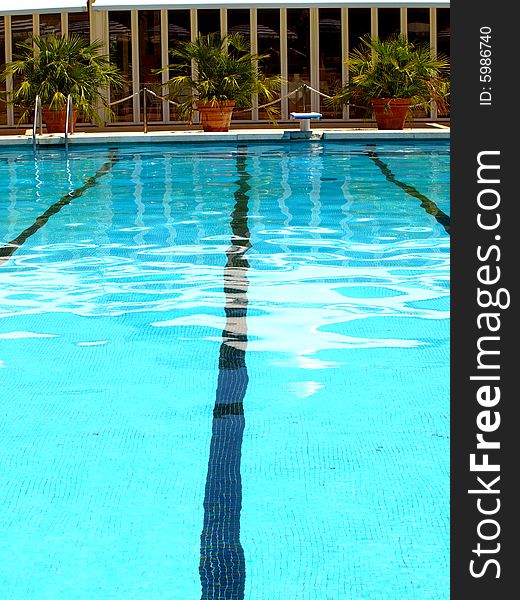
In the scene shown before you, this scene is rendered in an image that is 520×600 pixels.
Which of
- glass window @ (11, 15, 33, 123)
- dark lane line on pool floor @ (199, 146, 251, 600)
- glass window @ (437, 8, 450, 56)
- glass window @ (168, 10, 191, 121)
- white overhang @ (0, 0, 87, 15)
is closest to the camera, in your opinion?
dark lane line on pool floor @ (199, 146, 251, 600)

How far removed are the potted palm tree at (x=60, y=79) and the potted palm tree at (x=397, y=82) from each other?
4.60 m

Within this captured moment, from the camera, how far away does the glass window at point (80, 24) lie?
24078mm

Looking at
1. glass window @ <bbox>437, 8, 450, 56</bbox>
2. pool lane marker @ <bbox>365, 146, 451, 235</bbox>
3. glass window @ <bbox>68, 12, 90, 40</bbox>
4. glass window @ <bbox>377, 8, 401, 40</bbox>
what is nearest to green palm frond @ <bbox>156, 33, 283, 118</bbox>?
glass window @ <bbox>68, 12, 90, 40</bbox>

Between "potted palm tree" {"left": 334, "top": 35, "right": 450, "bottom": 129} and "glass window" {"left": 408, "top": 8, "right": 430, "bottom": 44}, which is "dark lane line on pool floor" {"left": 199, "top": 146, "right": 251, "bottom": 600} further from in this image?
"glass window" {"left": 408, "top": 8, "right": 430, "bottom": 44}

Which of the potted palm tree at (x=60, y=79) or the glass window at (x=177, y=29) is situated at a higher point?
the glass window at (x=177, y=29)

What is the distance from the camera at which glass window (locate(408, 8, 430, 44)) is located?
78.5ft

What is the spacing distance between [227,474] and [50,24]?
21717 mm

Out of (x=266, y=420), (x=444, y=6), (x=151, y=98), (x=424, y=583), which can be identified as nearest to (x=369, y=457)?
(x=266, y=420)

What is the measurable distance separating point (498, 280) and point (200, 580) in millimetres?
1707

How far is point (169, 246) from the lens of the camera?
9242 millimetres

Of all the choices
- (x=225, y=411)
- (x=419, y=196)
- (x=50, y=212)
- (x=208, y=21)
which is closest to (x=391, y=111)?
(x=208, y=21)

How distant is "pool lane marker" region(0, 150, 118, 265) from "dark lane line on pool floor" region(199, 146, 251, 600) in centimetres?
256

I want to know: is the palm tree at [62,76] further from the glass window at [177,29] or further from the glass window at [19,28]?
the glass window at [19,28]

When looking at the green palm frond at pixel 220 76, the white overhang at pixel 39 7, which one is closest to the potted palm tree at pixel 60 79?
the white overhang at pixel 39 7
